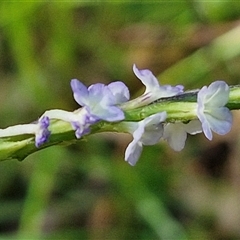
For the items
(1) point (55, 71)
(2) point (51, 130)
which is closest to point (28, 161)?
(1) point (55, 71)

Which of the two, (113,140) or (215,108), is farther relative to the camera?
(113,140)

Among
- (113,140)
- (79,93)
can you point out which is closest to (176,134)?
(79,93)

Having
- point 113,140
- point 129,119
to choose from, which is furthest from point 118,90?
point 113,140

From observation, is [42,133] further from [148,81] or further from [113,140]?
[113,140]

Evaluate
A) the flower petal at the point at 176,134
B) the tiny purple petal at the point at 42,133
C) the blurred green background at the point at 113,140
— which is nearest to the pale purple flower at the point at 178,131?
the flower petal at the point at 176,134

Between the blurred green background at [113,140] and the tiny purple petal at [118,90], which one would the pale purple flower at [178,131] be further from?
the blurred green background at [113,140]

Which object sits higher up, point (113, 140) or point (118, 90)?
point (113, 140)
